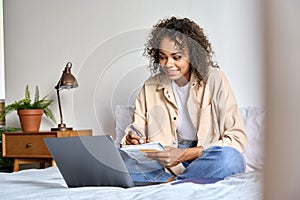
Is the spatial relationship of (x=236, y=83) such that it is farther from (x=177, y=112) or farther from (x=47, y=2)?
(x=47, y=2)

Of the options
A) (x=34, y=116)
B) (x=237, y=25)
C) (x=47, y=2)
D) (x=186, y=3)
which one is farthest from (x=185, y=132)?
(x=47, y=2)

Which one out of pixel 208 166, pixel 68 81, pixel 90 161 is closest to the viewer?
pixel 90 161

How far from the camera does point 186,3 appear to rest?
2785 millimetres

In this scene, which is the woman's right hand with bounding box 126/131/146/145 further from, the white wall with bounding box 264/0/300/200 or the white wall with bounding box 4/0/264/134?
the white wall with bounding box 264/0/300/200

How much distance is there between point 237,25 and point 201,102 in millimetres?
614

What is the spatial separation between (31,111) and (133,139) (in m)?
1.25

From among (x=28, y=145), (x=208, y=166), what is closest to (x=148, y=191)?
(x=208, y=166)

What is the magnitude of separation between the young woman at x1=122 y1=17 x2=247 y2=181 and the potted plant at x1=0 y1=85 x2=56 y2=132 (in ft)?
3.41

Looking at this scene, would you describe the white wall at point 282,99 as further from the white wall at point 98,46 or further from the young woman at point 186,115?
the white wall at point 98,46

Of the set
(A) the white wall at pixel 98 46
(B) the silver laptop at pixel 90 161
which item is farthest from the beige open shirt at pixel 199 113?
(B) the silver laptop at pixel 90 161

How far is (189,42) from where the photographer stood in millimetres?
2346

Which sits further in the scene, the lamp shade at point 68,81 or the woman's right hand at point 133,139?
the lamp shade at point 68,81

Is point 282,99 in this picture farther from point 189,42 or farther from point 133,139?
point 189,42

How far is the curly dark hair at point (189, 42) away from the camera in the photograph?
2270 millimetres
